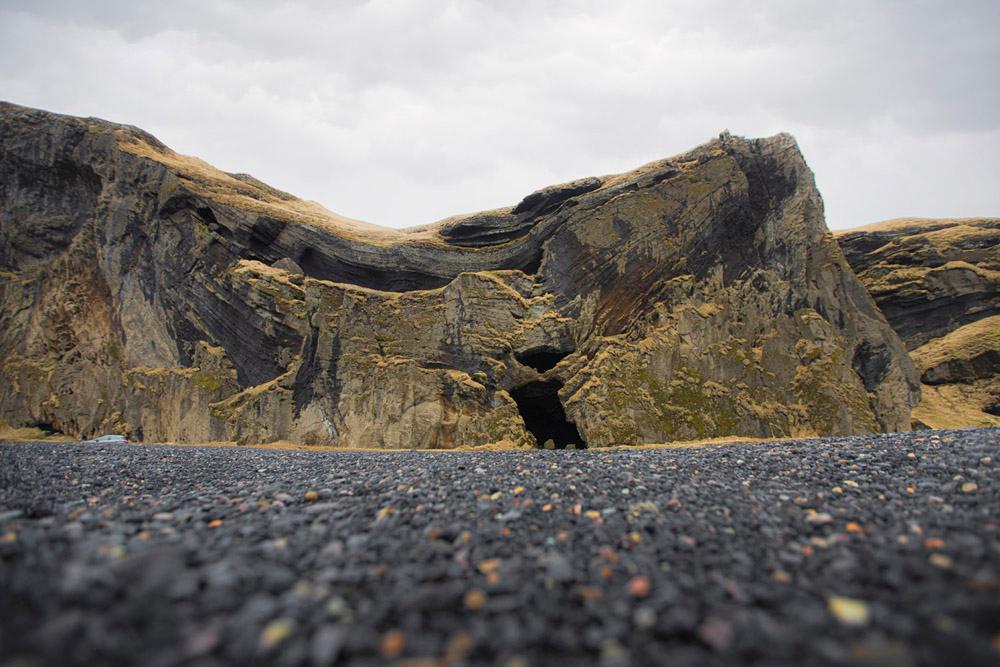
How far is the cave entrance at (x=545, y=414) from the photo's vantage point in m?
22.1

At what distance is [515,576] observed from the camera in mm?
3369

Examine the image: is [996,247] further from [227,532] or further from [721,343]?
[227,532]

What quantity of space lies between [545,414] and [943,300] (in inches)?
1244

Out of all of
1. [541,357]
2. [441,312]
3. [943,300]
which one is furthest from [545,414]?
[943,300]

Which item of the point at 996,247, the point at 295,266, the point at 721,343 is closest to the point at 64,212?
the point at 295,266

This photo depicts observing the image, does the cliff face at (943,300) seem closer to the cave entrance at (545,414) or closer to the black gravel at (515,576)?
the cave entrance at (545,414)

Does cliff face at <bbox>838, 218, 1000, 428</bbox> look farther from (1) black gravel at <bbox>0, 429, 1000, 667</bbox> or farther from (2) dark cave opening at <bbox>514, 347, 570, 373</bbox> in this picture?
(1) black gravel at <bbox>0, 429, 1000, 667</bbox>

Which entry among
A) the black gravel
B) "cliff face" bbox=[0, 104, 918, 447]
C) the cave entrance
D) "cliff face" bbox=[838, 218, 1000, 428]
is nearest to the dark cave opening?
"cliff face" bbox=[0, 104, 918, 447]

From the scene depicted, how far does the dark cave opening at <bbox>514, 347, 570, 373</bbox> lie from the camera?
22.0m

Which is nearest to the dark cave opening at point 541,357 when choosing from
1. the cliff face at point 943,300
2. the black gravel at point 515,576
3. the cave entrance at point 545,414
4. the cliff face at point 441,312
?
the cliff face at point 441,312

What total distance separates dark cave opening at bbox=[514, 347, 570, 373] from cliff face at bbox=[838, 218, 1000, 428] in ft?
70.5

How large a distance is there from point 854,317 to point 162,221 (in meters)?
41.5

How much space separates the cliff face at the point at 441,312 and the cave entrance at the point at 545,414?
0.58 ft

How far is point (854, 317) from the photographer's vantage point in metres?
23.8
